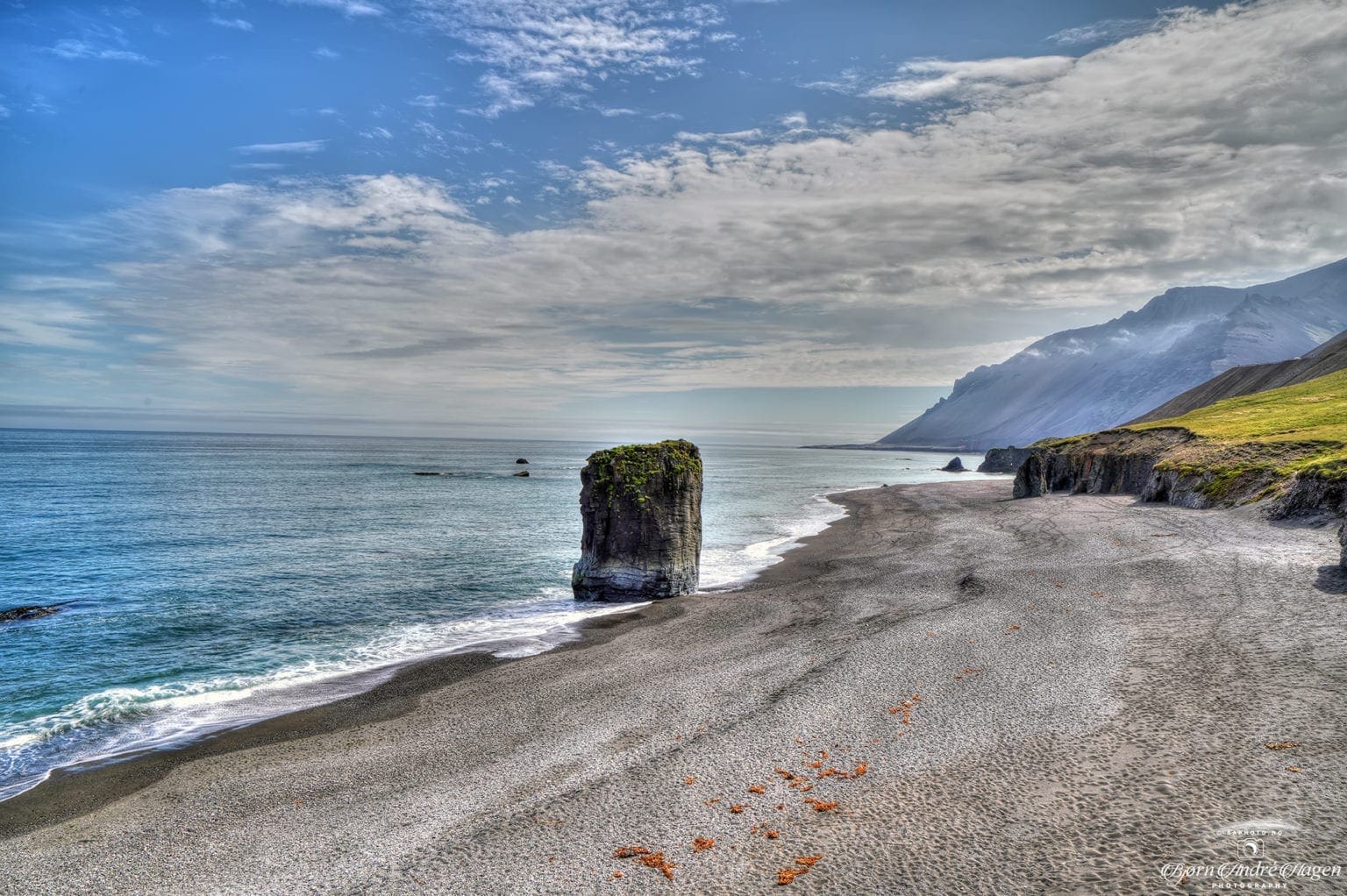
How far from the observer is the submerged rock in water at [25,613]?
2858 centimetres

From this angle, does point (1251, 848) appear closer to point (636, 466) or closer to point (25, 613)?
point (636, 466)

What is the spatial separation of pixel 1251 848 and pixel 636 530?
2686 centimetres

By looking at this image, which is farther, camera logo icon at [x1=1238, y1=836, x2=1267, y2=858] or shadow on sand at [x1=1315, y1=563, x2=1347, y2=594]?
shadow on sand at [x1=1315, y1=563, x2=1347, y2=594]

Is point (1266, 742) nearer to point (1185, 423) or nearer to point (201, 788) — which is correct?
point (201, 788)

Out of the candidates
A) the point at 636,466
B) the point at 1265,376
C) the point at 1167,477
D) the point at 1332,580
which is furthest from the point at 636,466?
the point at 1265,376

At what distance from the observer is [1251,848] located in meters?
8.71

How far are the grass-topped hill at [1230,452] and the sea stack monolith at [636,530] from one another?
1291 inches

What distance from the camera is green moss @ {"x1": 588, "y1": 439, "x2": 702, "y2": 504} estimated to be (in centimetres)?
3356

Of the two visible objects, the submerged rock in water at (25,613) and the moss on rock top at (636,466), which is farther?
the moss on rock top at (636,466)

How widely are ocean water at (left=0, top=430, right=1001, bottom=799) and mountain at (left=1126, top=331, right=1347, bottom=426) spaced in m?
89.6

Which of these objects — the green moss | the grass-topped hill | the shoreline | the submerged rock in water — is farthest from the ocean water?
the grass-topped hill

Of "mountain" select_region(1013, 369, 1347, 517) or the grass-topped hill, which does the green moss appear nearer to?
"mountain" select_region(1013, 369, 1347, 517)

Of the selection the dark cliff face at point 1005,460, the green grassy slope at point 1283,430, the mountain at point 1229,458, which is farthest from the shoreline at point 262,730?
the dark cliff face at point 1005,460

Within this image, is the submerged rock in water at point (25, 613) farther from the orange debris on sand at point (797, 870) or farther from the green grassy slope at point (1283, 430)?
the green grassy slope at point (1283, 430)
